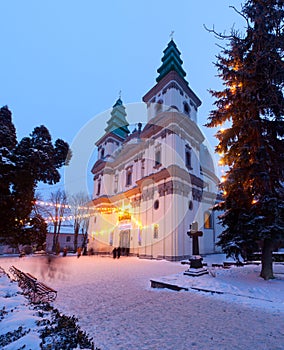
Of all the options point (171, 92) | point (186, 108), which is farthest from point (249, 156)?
point (186, 108)

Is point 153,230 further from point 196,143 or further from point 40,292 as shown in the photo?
point 40,292

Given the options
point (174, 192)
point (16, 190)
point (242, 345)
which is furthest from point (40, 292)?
point (174, 192)

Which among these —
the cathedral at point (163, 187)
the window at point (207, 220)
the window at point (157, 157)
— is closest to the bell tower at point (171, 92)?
the cathedral at point (163, 187)

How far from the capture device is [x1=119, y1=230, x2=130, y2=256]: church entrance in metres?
24.4

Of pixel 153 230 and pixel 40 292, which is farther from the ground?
pixel 153 230

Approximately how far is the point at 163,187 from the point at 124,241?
30.6ft

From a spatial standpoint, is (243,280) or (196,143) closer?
(243,280)

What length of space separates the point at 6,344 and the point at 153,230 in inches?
719

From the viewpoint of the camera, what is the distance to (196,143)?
83.7 ft

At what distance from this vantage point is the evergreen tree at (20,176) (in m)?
7.46

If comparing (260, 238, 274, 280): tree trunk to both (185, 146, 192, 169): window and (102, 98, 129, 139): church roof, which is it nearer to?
(185, 146, 192, 169): window

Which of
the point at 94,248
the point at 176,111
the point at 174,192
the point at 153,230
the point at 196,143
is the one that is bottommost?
the point at 94,248

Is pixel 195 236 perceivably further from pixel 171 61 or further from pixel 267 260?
pixel 171 61

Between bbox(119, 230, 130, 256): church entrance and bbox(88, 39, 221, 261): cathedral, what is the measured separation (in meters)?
0.03
